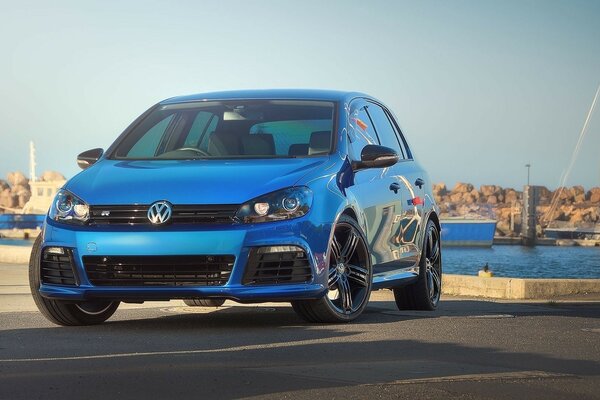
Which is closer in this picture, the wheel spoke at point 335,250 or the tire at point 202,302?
the wheel spoke at point 335,250

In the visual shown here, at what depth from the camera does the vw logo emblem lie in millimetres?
8133

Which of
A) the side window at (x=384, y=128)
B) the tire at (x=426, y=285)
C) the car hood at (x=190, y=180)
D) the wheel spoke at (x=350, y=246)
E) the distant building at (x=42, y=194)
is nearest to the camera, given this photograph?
the car hood at (x=190, y=180)

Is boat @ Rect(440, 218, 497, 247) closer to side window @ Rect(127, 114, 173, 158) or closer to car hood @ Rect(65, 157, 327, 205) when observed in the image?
side window @ Rect(127, 114, 173, 158)

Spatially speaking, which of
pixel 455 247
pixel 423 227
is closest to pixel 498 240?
pixel 455 247

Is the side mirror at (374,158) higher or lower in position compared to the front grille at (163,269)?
higher

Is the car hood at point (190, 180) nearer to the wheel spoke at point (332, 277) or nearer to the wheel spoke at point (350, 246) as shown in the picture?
the wheel spoke at point (350, 246)

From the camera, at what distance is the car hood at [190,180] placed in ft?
26.9

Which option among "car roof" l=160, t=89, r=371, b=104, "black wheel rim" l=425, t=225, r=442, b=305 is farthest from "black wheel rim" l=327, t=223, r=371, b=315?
"black wheel rim" l=425, t=225, r=442, b=305

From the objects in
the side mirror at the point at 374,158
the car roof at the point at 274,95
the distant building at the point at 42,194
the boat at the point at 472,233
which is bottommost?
the boat at the point at 472,233

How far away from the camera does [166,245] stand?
8.10m

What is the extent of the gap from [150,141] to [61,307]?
1.60 meters

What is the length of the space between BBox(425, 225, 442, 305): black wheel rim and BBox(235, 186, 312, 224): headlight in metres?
2.82

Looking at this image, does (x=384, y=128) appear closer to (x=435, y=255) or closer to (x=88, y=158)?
(x=435, y=255)

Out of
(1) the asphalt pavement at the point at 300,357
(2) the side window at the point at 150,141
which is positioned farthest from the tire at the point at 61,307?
(2) the side window at the point at 150,141
